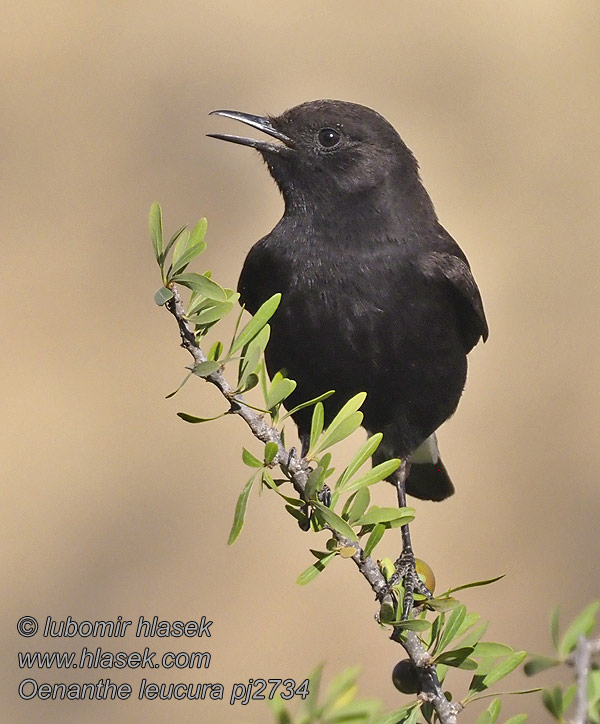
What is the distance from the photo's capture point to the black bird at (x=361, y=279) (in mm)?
4035

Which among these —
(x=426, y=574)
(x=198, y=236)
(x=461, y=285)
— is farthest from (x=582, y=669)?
(x=461, y=285)

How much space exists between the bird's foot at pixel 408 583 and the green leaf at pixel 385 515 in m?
0.32

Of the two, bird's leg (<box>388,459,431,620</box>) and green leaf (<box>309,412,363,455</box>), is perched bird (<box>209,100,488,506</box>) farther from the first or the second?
green leaf (<box>309,412,363,455</box>)

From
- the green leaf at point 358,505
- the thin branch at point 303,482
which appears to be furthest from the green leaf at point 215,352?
the green leaf at point 358,505

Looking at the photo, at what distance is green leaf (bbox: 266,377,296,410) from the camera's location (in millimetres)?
2225

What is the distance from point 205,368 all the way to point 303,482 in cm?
40

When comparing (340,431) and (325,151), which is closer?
(340,431)

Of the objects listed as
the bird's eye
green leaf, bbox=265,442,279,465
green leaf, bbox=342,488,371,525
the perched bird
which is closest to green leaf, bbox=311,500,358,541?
green leaf, bbox=342,488,371,525

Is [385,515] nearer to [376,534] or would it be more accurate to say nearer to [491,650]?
[376,534]

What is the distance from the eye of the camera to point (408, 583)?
2971 millimetres

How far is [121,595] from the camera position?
22.2 feet

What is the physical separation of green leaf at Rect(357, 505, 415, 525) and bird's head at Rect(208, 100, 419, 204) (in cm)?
226

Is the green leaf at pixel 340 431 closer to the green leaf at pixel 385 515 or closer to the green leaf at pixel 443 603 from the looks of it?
the green leaf at pixel 385 515

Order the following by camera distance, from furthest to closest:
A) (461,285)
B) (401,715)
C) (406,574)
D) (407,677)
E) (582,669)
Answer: (461,285)
(406,574)
(407,677)
(401,715)
(582,669)
